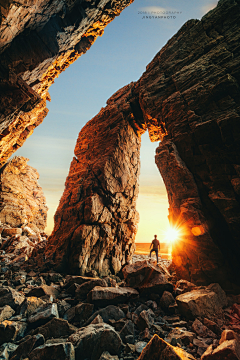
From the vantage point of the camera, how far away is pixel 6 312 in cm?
570

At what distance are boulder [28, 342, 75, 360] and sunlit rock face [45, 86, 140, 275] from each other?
8347 mm

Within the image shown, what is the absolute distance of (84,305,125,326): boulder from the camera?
20.2 feet

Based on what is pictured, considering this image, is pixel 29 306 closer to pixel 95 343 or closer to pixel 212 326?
pixel 95 343

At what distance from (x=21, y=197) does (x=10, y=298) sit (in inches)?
1070

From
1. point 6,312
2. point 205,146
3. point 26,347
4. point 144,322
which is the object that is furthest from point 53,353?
point 205,146

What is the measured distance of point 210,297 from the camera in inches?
272

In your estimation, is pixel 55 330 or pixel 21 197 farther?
pixel 21 197

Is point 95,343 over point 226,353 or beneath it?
beneath

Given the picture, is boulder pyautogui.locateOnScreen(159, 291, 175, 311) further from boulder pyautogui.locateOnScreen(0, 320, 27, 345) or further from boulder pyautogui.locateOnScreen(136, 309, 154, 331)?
boulder pyautogui.locateOnScreen(0, 320, 27, 345)

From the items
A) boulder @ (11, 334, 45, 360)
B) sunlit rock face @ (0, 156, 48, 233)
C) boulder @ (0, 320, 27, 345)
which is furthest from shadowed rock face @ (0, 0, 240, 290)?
sunlit rock face @ (0, 156, 48, 233)

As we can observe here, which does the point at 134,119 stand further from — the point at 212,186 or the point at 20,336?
the point at 20,336

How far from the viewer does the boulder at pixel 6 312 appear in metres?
5.50

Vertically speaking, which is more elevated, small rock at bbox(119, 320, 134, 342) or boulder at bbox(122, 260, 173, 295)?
boulder at bbox(122, 260, 173, 295)

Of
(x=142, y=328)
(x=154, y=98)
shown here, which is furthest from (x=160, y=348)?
(x=154, y=98)
